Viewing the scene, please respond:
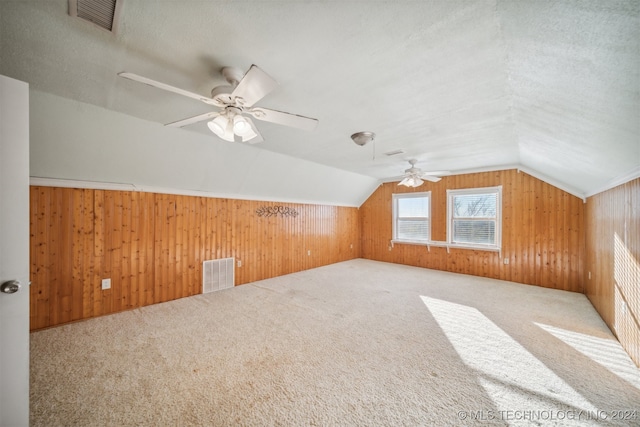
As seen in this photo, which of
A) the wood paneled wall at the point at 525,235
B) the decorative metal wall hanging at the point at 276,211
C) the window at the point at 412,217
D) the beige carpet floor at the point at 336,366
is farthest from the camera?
the window at the point at 412,217

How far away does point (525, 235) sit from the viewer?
4680mm

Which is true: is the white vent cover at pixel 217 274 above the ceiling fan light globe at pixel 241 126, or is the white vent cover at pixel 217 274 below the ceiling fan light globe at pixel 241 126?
below


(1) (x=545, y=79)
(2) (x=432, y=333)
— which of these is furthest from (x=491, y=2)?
(2) (x=432, y=333)

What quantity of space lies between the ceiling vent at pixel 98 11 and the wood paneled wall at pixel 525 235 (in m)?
6.07

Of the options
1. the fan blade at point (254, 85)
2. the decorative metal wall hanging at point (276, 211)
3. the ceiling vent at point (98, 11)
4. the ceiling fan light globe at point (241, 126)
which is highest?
the ceiling vent at point (98, 11)

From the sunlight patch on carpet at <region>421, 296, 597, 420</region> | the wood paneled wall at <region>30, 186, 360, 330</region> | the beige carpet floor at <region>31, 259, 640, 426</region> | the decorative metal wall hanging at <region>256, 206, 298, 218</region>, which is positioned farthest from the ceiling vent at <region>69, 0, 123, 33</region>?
the decorative metal wall hanging at <region>256, 206, 298, 218</region>

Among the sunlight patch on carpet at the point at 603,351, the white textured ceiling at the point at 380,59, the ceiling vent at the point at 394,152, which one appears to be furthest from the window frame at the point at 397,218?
the white textured ceiling at the point at 380,59

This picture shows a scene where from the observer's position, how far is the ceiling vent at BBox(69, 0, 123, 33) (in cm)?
116

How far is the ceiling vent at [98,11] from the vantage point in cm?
116

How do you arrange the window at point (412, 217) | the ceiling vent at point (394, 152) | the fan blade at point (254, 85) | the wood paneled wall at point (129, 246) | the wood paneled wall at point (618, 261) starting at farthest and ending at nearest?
the window at point (412, 217) < the ceiling vent at point (394, 152) < the wood paneled wall at point (129, 246) < the wood paneled wall at point (618, 261) < the fan blade at point (254, 85)

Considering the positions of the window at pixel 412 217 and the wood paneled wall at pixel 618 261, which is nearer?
the wood paneled wall at pixel 618 261

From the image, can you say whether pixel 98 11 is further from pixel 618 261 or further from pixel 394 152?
pixel 618 261

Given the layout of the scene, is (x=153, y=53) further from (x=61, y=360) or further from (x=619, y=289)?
(x=619, y=289)

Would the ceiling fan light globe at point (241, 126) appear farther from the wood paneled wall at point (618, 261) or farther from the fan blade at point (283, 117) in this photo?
the wood paneled wall at point (618, 261)
